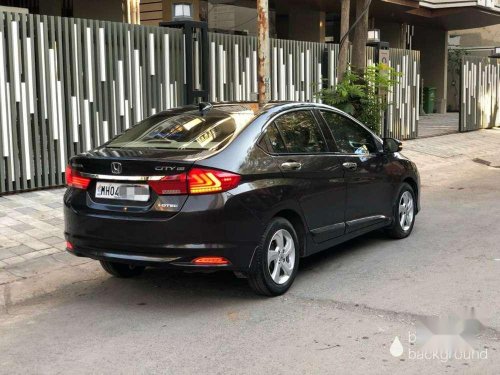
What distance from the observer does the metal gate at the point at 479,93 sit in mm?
19672

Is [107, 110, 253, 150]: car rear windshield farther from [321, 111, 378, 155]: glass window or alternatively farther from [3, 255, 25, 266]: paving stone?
[3, 255, 25, 266]: paving stone

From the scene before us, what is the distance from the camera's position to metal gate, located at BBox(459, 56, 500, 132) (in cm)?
1967

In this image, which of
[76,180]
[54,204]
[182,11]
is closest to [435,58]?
[182,11]

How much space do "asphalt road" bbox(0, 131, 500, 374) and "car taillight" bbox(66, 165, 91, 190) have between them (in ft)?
3.27

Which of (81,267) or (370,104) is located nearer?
(81,267)

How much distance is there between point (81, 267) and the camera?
620cm

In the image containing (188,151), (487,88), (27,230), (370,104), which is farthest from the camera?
(487,88)

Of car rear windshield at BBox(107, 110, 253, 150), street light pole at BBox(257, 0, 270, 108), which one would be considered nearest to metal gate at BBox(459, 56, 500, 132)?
street light pole at BBox(257, 0, 270, 108)

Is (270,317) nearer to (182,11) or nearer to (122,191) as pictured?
(122,191)

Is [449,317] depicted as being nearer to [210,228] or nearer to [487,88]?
[210,228]

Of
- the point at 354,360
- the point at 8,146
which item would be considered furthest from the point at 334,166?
the point at 8,146

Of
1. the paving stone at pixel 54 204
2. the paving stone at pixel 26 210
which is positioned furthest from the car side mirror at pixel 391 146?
the paving stone at pixel 26 210

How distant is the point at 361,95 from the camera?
35.4 ft

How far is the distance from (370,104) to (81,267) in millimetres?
6536
